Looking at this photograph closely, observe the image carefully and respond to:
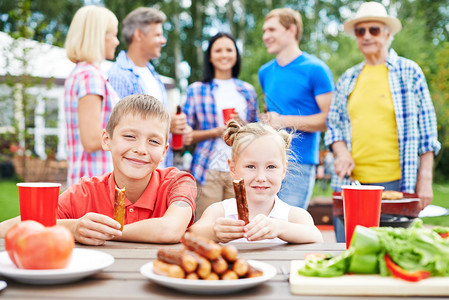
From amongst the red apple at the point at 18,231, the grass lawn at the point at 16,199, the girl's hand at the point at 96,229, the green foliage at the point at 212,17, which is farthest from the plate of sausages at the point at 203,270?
the green foliage at the point at 212,17

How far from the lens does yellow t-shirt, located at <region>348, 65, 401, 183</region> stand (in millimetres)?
3555

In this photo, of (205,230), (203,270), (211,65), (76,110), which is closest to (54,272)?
(203,270)

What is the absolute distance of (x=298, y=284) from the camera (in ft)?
4.36

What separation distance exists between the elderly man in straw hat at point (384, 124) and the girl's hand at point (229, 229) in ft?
5.81

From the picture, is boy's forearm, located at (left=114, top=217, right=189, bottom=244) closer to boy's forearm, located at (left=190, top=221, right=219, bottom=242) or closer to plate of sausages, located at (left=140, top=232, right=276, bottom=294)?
boy's forearm, located at (left=190, top=221, right=219, bottom=242)

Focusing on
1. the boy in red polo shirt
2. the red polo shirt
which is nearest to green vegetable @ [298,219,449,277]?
the boy in red polo shirt

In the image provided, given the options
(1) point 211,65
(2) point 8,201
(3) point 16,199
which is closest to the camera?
(1) point 211,65

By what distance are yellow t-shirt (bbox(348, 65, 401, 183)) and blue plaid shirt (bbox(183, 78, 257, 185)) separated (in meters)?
0.80

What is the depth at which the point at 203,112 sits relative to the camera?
13.2 ft

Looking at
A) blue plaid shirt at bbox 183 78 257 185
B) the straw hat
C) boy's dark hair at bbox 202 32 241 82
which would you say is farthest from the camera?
boy's dark hair at bbox 202 32 241 82

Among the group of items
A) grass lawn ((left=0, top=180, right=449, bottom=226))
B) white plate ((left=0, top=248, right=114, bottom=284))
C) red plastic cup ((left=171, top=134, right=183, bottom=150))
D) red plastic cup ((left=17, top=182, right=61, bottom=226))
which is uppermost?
red plastic cup ((left=171, top=134, right=183, bottom=150))

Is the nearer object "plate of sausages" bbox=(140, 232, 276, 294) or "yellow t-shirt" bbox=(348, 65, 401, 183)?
"plate of sausages" bbox=(140, 232, 276, 294)

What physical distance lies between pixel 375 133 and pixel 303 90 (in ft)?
2.00

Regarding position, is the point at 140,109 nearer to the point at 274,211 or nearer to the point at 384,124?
the point at 274,211
